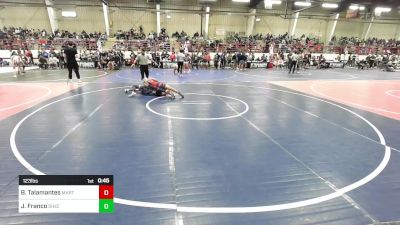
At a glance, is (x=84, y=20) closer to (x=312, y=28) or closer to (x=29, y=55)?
(x=29, y=55)

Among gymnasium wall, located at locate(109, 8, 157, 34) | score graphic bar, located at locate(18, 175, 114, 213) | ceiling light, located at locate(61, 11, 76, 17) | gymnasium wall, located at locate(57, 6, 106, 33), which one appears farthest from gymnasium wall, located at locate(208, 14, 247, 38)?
score graphic bar, located at locate(18, 175, 114, 213)

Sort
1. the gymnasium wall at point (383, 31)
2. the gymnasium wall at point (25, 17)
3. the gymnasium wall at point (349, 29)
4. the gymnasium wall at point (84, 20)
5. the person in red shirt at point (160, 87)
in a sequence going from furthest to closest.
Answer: the gymnasium wall at point (383, 31) < the gymnasium wall at point (349, 29) < the gymnasium wall at point (84, 20) < the gymnasium wall at point (25, 17) < the person in red shirt at point (160, 87)

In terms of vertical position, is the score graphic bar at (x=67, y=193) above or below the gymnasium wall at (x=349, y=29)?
below

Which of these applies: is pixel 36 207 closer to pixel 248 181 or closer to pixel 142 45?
pixel 248 181

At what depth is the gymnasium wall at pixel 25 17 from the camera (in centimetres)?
2737

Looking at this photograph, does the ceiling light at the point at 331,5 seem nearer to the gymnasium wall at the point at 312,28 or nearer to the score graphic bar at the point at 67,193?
the gymnasium wall at the point at 312,28

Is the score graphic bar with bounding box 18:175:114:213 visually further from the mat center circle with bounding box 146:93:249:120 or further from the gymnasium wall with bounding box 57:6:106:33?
the gymnasium wall with bounding box 57:6:106:33

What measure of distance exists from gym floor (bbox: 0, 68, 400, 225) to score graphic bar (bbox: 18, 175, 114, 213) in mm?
607

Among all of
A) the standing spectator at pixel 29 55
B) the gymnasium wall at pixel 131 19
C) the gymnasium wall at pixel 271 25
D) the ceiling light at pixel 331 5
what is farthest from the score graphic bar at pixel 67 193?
the ceiling light at pixel 331 5

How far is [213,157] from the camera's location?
500 centimetres

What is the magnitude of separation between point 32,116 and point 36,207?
5.48 meters

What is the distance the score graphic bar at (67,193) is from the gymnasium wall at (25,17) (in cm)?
3091

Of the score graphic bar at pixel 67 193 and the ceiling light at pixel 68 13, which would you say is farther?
the ceiling light at pixel 68 13

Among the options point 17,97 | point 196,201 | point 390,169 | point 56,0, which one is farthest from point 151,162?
point 56,0
